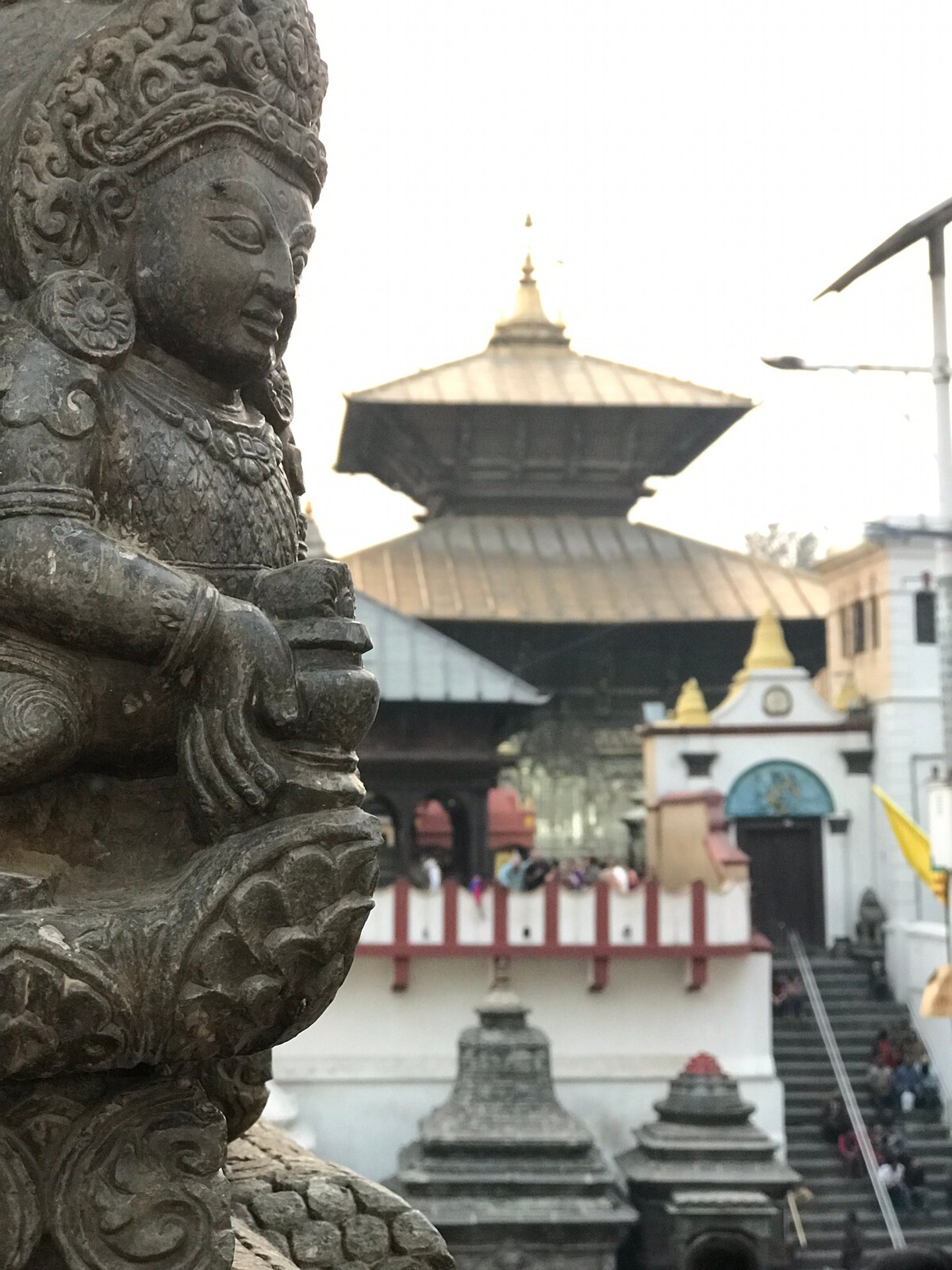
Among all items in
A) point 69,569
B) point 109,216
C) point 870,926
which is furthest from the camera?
point 870,926

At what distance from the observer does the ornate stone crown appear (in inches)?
115

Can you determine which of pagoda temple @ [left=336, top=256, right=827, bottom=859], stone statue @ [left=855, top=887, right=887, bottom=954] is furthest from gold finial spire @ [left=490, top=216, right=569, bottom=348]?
stone statue @ [left=855, top=887, right=887, bottom=954]

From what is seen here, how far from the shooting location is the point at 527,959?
1916cm

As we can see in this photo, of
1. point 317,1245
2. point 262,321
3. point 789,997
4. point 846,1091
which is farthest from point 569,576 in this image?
point 262,321

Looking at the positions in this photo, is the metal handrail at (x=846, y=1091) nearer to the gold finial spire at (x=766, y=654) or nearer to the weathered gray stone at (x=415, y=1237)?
the gold finial spire at (x=766, y=654)

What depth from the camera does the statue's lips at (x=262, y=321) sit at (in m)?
3.03

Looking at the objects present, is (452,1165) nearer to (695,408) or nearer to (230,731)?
(230,731)

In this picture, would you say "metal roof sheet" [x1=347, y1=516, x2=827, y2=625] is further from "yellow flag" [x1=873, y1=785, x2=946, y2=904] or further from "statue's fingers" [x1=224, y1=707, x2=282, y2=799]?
"statue's fingers" [x1=224, y1=707, x2=282, y2=799]

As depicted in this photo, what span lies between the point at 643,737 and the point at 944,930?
505 cm

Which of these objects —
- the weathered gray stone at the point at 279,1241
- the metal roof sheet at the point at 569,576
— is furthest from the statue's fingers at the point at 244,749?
the metal roof sheet at the point at 569,576

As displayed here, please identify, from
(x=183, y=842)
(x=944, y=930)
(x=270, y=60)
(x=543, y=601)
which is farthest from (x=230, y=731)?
(x=543, y=601)

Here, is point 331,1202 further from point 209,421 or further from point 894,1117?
point 894,1117

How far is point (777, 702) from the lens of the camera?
24.4 m

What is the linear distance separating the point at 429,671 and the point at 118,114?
59.9ft
